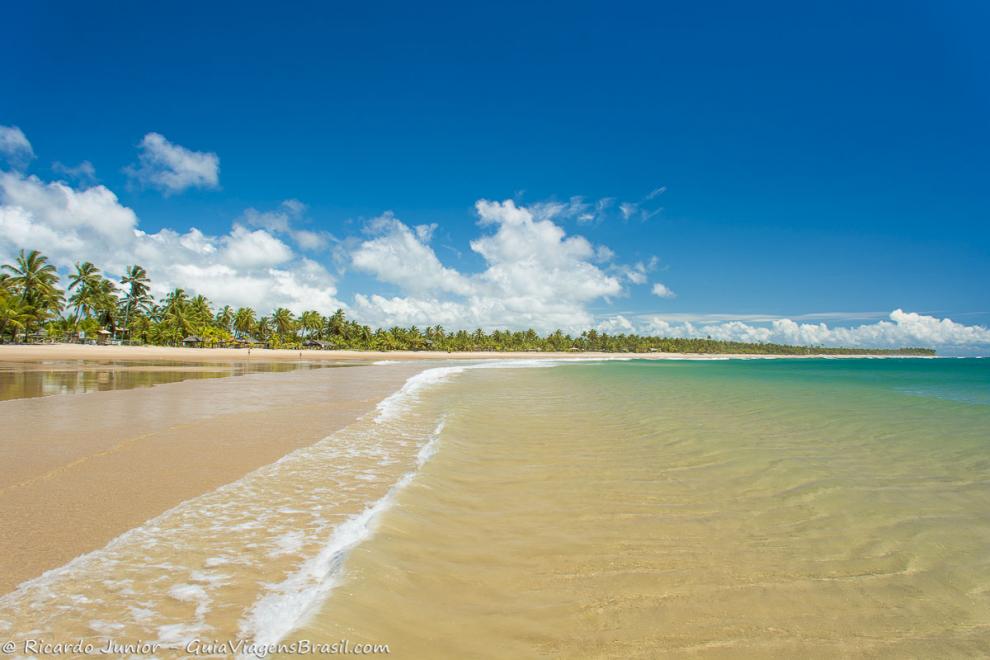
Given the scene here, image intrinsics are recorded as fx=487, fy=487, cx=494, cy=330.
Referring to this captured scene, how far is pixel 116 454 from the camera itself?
26.7ft

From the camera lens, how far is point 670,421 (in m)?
13.8

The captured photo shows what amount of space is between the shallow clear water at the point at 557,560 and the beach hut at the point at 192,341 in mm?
93643

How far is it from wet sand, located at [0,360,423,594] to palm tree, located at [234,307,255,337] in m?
93.1

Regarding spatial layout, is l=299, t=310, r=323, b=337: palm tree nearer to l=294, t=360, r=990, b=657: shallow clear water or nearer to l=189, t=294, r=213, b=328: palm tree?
l=189, t=294, r=213, b=328: palm tree


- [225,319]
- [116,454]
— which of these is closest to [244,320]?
[225,319]

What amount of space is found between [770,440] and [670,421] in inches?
114

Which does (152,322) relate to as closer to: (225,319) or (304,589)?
(225,319)

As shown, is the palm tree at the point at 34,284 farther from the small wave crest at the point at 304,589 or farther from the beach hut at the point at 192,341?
the small wave crest at the point at 304,589

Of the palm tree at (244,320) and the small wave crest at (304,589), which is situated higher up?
the palm tree at (244,320)

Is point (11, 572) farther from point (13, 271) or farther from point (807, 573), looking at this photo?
point (13, 271)

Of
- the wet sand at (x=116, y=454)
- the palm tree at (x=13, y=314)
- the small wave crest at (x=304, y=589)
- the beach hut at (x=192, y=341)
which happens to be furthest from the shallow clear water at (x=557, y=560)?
the beach hut at (x=192, y=341)

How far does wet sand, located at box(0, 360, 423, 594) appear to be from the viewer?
482 cm

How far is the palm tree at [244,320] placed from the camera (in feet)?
333

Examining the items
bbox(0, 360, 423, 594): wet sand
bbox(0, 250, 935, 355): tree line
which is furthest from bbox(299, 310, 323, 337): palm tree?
bbox(0, 360, 423, 594): wet sand
